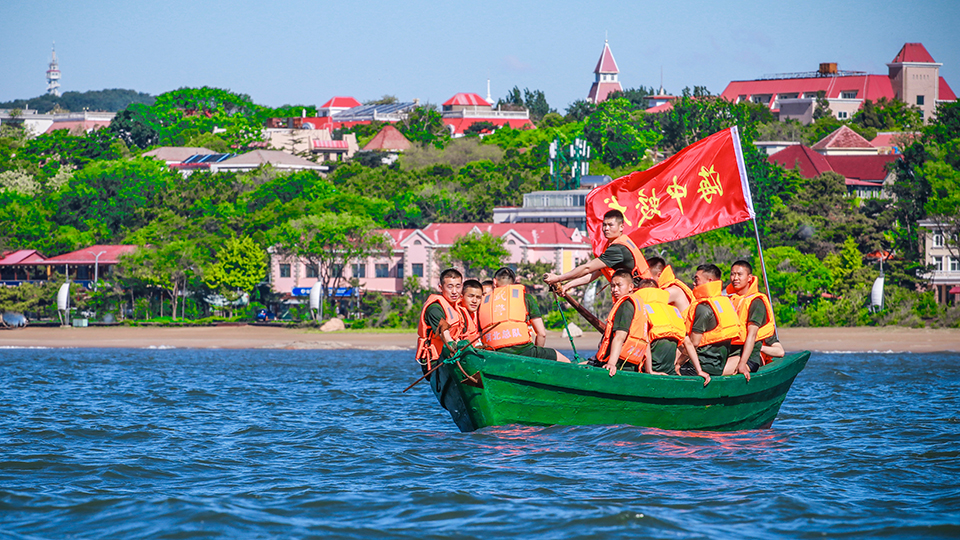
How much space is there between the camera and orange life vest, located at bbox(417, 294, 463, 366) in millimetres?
14844

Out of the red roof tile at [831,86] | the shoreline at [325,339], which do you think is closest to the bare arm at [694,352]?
Result: the shoreline at [325,339]

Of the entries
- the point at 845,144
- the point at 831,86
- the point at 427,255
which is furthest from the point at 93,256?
the point at 831,86

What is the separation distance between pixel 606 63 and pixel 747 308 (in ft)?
576

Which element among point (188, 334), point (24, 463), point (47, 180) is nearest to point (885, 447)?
point (24, 463)

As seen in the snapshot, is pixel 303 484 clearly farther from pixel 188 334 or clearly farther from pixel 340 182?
pixel 340 182

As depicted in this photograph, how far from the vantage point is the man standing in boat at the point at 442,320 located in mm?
14656

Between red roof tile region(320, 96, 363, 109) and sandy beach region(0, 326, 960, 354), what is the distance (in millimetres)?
113654

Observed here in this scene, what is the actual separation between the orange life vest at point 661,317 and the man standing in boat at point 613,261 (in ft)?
0.93

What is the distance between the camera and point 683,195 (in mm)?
16828

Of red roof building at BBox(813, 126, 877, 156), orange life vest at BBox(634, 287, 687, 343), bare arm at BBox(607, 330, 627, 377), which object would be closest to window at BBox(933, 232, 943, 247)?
red roof building at BBox(813, 126, 877, 156)

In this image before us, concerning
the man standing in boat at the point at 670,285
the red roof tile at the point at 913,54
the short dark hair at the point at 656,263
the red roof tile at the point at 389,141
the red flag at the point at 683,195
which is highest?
the red roof tile at the point at 913,54

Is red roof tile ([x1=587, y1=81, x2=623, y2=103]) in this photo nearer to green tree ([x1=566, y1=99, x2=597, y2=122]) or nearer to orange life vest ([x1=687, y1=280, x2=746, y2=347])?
green tree ([x1=566, y1=99, x2=597, y2=122])

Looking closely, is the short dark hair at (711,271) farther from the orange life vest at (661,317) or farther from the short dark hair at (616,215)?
the short dark hair at (616,215)

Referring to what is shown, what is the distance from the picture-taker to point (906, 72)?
136m
